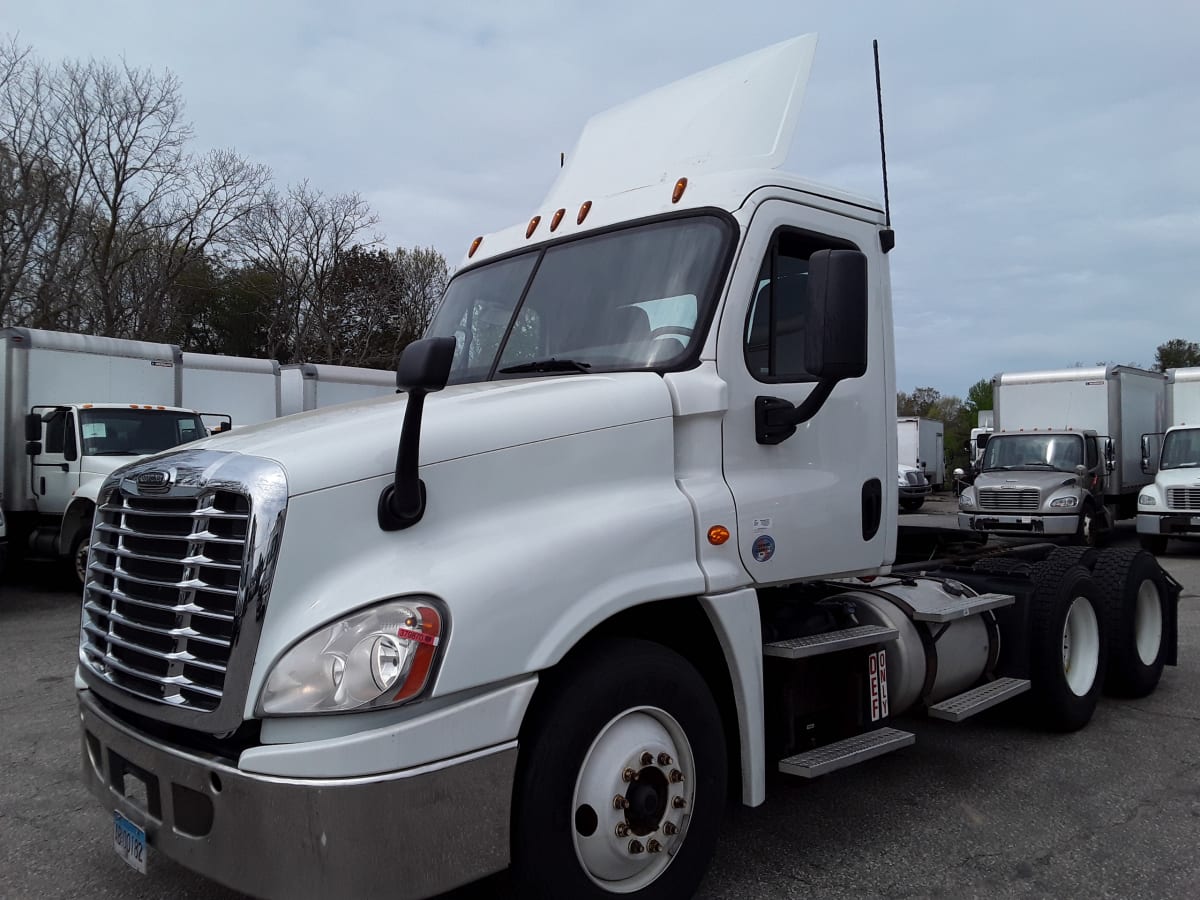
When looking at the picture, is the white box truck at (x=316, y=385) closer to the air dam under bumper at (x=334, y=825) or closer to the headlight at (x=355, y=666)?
the air dam under bumper at (x=334, y=825)

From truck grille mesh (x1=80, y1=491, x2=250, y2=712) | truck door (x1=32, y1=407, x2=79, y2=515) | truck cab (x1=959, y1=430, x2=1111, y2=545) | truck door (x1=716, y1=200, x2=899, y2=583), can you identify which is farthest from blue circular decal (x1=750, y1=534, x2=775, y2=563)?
truck cab (x1=959, y1=430, x2=1111, y2=545)

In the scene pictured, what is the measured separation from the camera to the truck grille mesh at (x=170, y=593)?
8.60 ft

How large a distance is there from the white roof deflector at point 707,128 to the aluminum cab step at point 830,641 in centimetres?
199

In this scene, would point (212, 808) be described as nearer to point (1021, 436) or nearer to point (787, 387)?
point (787, 387)

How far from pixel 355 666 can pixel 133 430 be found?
36.6 feet

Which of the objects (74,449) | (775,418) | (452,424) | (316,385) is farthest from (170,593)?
(316,385)

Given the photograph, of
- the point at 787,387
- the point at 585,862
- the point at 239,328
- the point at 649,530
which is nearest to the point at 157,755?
the point at 585,862

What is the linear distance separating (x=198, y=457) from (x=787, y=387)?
2.17 metres

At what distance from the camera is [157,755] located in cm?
274

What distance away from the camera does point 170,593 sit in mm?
2812

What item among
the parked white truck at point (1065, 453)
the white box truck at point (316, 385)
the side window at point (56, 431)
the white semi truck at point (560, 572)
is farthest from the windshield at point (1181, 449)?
the side window at point (56, 431)

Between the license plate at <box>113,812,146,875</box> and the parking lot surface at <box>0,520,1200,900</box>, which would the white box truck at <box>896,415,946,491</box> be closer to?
the parking lot surface at <box>0,520,1200,900</box>

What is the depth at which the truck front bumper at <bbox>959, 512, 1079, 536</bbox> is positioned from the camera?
16.1 metres

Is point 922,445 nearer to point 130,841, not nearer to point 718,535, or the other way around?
point 718,535
